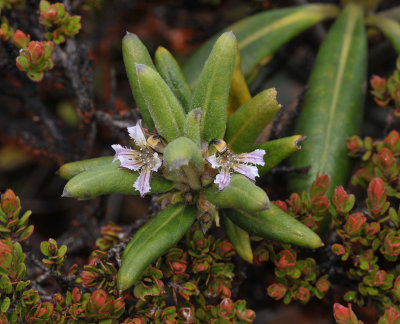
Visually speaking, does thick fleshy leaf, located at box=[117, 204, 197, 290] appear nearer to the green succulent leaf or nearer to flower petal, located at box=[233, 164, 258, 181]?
flower petal, located at box=[233, 164, 258, 181]

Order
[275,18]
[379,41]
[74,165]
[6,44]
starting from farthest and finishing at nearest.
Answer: [379,41] → [275,18] → [6,44] → [74,165]

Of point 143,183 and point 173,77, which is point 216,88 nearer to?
point 173,77

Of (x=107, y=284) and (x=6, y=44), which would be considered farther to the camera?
(x=6, y=44)

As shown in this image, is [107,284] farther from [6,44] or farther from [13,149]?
[13,149]

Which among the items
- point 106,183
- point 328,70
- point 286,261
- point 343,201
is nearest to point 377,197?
point 343,201

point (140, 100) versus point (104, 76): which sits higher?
point (140, 100)

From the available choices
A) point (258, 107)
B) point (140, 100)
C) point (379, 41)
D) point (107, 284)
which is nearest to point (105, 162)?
point (140, 100)

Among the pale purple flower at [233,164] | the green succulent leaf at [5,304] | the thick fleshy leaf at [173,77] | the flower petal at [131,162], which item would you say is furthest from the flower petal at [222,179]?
the green succulent leaf at [5,304]
